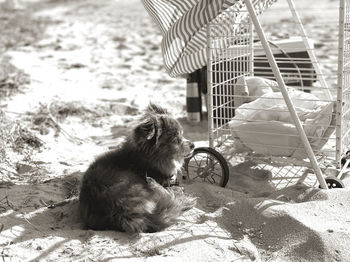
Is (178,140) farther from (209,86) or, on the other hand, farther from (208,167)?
(209,86)

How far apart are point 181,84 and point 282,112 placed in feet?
12.5

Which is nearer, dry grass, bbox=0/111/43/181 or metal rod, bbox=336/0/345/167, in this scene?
metal rod, bbox=336/0/345/167

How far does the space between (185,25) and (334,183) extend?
1.64 meters

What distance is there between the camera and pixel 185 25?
3896 millimetres

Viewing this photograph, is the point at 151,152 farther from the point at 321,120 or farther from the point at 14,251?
the point at 321,120

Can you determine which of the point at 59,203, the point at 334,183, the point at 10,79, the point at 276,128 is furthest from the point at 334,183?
the point at 10,79

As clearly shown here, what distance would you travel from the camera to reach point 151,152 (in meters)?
3.73

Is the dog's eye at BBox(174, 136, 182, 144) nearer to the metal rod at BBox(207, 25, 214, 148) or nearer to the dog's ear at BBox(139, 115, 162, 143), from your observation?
the dog's ear at BBox(139, 115, 162, 143)

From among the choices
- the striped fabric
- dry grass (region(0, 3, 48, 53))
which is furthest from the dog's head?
dry grass (region(0, 3, 48, 53))

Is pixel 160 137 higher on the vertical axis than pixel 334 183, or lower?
higher

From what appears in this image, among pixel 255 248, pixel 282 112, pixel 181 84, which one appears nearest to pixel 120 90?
pixel 181 84

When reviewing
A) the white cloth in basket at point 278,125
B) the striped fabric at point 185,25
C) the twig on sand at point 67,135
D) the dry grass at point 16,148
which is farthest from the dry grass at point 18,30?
the white cloth in basket at point 278,125

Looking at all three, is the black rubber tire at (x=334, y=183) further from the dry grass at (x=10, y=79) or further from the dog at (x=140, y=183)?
the dry grass at (x=10, y=79)

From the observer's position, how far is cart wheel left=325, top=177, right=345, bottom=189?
13.3ft
